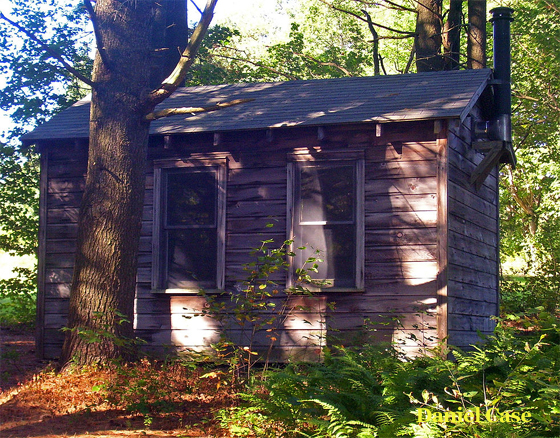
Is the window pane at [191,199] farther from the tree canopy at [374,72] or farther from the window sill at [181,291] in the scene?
the tree canopy at [374,72]

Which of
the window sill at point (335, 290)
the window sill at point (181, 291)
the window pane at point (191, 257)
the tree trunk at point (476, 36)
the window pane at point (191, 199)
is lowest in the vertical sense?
the window sill at point (181, 291)

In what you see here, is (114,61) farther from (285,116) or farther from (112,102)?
(285,116)

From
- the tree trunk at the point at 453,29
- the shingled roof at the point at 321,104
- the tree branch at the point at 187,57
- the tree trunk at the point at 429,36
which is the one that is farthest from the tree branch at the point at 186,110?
the tree trunk at the point at 453,29

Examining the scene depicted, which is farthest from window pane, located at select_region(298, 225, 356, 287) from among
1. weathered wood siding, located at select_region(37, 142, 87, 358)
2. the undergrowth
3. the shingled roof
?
weathered wood siding, located at select_region(37, 142, 87, 358)

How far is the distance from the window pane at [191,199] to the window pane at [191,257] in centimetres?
17

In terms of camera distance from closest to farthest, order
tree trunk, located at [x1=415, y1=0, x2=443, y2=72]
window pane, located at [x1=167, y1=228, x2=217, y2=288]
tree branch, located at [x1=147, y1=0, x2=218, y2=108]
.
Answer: tree branch, located at [x1=147, y1=0, x2=218, y2=108]
window pane, located at [x1=167, y1=228, x2=217, y2=288]
tree trunk, located at [x1=415, y1=0, x2=443, y2=72]

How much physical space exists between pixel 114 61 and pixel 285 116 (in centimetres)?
262

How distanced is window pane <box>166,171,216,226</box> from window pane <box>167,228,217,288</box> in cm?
17

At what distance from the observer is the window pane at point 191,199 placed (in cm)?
1077

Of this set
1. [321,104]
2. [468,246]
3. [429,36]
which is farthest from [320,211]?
[429,36]

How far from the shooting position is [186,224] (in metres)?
10.8

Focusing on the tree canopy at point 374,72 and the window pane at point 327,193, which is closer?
the window pane at point 327,193

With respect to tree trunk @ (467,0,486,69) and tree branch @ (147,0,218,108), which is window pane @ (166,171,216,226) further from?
tree trunk @ (467,0,486,69)

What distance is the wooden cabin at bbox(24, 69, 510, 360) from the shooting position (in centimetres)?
963
